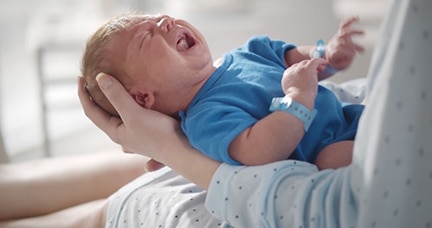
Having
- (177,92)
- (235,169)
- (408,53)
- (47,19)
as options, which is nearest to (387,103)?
(408,53)

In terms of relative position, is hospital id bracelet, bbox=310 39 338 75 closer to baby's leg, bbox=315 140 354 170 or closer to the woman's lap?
baby's leg, bbox=315 140 354 170

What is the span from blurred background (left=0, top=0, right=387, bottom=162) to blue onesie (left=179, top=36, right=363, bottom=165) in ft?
2.83

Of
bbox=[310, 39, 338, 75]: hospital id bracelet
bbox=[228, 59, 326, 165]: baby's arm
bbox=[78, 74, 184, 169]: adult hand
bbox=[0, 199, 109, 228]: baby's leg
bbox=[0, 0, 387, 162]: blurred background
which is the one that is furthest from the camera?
bbox=[0, 0, 387, 162]: blurred background

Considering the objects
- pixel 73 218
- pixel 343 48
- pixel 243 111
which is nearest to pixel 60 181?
pixel 73 218

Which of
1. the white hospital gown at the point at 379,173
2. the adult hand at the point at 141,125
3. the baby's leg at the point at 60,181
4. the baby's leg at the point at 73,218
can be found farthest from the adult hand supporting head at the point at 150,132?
the baby's leg at the point at 60,181

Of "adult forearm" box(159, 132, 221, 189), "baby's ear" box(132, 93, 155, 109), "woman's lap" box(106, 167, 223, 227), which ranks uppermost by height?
"baby's ear" box(132, 93, 155, 109)

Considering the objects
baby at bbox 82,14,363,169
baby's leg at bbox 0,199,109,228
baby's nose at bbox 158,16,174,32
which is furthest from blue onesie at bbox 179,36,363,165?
baby's leg at bbox 0,199,109,228

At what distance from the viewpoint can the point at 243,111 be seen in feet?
2.70

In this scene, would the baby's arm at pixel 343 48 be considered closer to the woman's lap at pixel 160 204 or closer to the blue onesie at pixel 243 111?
the blue onesie at pixel 243 111

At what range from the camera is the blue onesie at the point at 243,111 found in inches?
31.0

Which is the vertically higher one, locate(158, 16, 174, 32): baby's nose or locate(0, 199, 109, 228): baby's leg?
locate(158, 16, 174, 32): baby's nose

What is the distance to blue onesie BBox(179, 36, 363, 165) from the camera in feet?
2.58

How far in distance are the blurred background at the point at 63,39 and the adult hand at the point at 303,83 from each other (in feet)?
3.16

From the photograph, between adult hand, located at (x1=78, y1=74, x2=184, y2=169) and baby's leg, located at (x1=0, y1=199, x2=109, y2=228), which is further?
baby's leg, located at (x1=0, y1=199, x2=109, y2=228)
